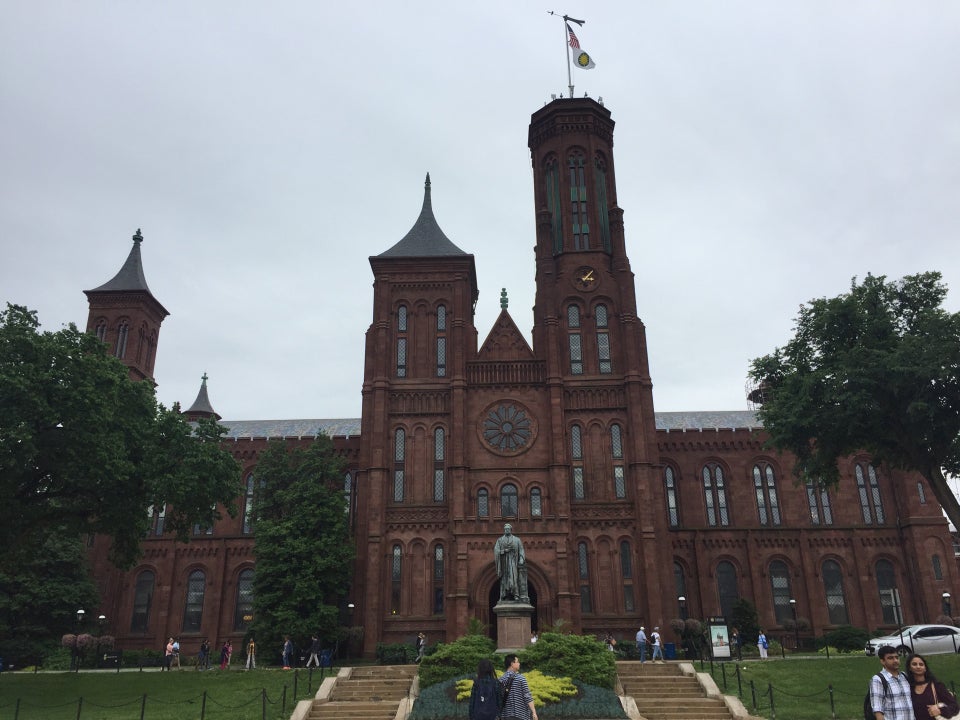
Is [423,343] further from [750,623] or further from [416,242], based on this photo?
[750,623]

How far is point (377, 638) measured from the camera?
41125mm

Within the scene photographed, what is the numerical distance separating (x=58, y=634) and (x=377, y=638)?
1845 cm

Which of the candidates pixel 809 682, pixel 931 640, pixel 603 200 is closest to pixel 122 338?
pixel 603 200

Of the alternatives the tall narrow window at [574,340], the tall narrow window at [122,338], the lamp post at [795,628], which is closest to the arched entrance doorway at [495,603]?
the tall narrow window at [574,340]

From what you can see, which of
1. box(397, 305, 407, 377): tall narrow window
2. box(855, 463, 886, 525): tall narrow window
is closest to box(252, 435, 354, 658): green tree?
box(397, 305, 407, 377): tall narrow window

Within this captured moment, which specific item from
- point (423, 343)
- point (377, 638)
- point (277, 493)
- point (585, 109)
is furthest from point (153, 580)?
point (585, 109)

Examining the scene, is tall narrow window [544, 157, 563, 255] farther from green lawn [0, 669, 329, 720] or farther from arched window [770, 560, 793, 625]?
green lawn [0, 669, 329, 720]

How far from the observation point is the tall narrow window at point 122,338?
59625 mm

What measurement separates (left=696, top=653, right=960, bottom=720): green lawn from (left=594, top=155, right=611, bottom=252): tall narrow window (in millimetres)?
27285

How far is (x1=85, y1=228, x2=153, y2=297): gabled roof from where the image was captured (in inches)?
2411

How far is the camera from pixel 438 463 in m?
45.0

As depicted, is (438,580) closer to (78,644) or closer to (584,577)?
(584,577)

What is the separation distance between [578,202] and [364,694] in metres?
34.0

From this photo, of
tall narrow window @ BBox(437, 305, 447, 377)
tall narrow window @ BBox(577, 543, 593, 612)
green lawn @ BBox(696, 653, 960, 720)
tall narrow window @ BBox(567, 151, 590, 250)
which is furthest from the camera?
tall narrow window @ BBox(567, 151, 590, 250)
